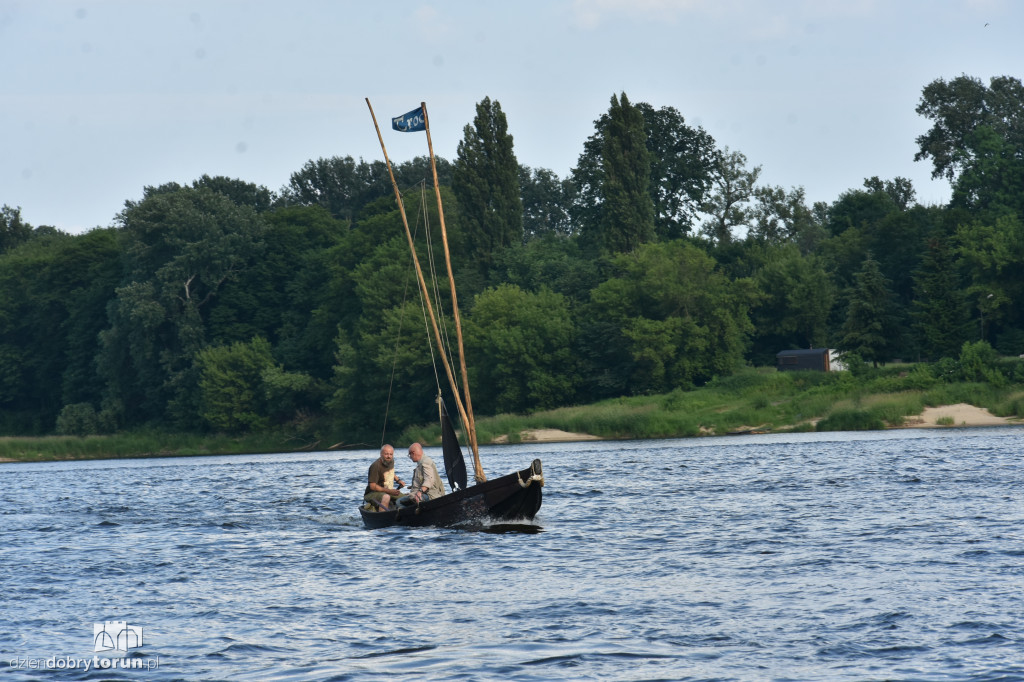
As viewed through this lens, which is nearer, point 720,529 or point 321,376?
point 720,529

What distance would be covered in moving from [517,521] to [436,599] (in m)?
8.22

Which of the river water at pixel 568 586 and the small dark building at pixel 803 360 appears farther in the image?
the small dark building at pixel 803 360

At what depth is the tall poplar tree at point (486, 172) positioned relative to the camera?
3787 inches

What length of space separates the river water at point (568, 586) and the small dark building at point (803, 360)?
50.0 meters

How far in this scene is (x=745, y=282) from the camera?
94938 mm

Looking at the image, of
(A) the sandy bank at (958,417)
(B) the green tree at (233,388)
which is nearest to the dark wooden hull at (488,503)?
(A) the sandy bank at (958,417)

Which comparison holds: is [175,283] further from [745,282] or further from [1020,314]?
[1020,314]

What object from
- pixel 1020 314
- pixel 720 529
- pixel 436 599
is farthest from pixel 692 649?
pixel 1020 314

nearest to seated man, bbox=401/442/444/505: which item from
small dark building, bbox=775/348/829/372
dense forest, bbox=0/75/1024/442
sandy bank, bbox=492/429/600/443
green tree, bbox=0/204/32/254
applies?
sandy bank, bbox=492/429/600/443

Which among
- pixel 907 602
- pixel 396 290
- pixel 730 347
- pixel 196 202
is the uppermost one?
pixel 196 202

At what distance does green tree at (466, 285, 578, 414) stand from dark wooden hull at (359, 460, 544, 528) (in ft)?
203

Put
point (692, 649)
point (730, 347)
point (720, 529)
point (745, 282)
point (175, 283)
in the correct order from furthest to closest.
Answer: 1. point (175, 283)
2. point (745, 282)
3. point (730, 347)
4. point (720, 529)
5. point (692, 649)

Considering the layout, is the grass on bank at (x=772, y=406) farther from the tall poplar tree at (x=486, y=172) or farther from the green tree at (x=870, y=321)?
the tall poplar tree at (x=486, y=172)

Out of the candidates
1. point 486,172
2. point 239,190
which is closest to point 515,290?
point 486,172
